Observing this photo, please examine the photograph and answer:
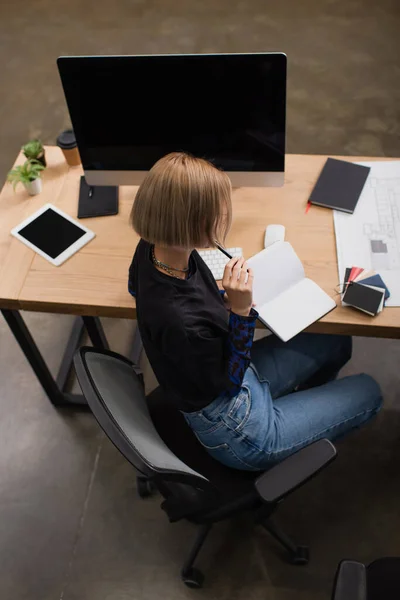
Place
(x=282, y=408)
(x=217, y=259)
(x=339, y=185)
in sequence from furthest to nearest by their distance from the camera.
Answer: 1. (x=339, y=185)
2. (x=217, y=259)
3. (x=282, y=408)

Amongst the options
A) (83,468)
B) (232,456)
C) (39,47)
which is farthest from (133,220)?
(39,47)

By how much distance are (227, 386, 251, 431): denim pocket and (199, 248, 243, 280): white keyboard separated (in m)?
0.37

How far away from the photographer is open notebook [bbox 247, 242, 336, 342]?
1629mm

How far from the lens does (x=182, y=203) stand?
1329 mm

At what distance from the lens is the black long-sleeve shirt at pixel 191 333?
1367 mm

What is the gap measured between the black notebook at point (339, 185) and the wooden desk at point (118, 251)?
0.03m

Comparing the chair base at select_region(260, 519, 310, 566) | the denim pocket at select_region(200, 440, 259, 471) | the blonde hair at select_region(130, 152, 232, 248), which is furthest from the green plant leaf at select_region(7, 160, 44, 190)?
the chair base at select_region(260, 519, 310, 566)

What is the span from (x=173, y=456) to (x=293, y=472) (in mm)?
299

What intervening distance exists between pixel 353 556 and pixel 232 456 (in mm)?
800

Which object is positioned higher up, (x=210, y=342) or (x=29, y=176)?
(x=29, y=176)

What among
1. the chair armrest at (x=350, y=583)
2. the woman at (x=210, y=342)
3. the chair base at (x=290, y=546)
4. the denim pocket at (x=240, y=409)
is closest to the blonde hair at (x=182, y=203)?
the woman at (x=210, y=342)

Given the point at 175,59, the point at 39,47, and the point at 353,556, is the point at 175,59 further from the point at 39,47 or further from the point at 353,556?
the point at 39,47

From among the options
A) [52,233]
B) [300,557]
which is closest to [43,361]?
[52,233]

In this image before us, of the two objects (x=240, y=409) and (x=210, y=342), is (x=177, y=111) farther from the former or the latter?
(x=240, y=409)
